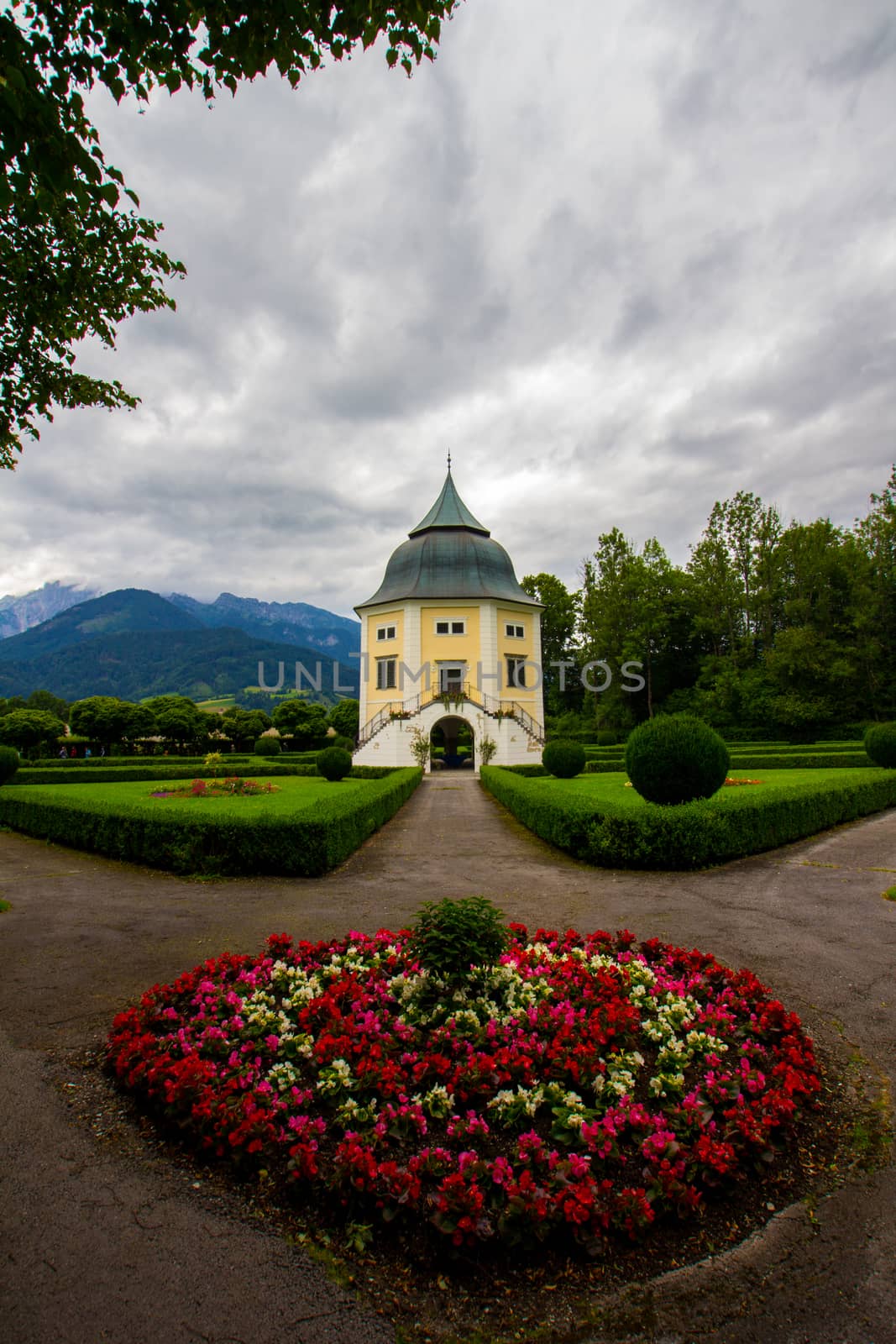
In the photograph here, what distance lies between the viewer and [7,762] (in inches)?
727

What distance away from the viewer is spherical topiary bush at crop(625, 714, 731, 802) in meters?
11.2

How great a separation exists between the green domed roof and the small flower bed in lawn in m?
16.2

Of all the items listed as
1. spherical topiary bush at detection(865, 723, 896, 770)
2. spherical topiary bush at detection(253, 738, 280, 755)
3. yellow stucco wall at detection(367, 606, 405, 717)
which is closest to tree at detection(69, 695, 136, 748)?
spherical topiary bush at detection(253, 738, 280, 755)

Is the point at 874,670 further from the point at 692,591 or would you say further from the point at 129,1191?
the point at 129,1191

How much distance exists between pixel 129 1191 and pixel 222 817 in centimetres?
701

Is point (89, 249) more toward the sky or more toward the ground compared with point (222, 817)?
more toward the sky

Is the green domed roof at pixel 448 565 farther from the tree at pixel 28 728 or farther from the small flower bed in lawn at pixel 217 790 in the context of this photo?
the tree at pixel 28 728

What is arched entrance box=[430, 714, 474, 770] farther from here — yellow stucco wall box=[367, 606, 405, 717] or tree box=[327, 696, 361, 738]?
tree box=[327, 696, 361, 738]

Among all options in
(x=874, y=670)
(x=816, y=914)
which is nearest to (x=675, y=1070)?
(x=816, y=914)

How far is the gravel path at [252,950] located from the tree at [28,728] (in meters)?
26.1

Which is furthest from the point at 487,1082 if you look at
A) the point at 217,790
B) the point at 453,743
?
the point at 453,743

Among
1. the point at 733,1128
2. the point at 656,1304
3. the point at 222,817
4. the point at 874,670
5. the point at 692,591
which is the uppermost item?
the point at 692,591

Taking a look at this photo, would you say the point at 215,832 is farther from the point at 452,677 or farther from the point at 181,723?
the point at 181,723

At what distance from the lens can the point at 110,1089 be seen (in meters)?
3.59
